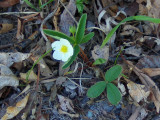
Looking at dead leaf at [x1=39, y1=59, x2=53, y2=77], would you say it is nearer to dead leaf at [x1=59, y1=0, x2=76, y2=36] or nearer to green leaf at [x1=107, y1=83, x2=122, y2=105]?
dead leaf at [x1=59, y1=0, x2=76, y2=36]

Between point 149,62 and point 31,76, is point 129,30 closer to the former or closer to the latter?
point 149,62

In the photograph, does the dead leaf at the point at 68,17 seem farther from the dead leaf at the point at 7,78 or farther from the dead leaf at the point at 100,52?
→ the dead leaf at the point at 7,78

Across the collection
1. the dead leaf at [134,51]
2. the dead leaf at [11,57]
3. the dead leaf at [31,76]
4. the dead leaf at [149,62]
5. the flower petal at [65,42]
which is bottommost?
the dead leaf at [31,76]

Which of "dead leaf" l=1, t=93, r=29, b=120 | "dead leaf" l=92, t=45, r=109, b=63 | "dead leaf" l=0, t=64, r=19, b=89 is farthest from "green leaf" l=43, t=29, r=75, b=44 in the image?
"dead leaf" l=1, t=93, r=29, b=120

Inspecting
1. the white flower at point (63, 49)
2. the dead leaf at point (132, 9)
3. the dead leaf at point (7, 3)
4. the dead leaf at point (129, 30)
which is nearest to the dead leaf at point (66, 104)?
the white flower at point (63, 49)

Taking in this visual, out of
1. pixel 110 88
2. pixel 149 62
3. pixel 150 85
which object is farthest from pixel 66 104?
pixel 149 62

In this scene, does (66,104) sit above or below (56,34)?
below

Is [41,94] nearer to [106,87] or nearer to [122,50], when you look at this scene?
[106,87]
